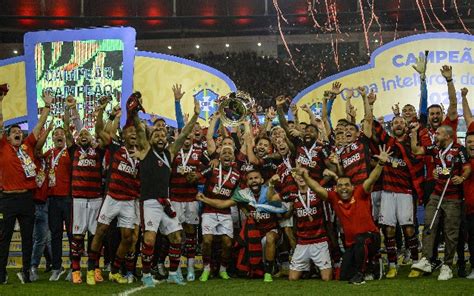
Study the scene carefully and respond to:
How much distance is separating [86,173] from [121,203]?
34.4 inches

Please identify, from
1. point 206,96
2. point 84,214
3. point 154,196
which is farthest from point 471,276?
point 206,96

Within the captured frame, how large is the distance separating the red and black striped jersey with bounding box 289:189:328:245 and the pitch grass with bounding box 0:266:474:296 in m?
0.54

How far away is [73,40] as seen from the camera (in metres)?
14.5

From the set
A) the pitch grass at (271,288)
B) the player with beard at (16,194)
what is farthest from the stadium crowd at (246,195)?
the pitch grass at (271,288)

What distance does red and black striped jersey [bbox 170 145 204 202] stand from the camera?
1030cm

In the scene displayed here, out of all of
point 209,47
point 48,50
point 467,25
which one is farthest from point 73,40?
point 467,25

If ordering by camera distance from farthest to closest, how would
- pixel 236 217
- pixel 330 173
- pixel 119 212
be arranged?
pixel 236 217
pixel 119 212
pixel 330 173

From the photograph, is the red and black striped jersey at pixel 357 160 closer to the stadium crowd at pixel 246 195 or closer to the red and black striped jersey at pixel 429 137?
the stadium crowd at pixel 246 195

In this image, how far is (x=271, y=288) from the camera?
8.61 metres

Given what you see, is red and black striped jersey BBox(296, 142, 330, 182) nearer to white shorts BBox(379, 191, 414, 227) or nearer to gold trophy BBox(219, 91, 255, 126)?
white shorts BBox(379, 191, 414, 227)

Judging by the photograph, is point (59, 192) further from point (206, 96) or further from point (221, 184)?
point (206, 96)

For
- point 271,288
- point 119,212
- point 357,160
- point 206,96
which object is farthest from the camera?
point 206,96

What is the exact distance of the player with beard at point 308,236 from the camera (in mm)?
9500

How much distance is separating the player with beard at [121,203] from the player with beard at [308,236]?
1834 millimetres
